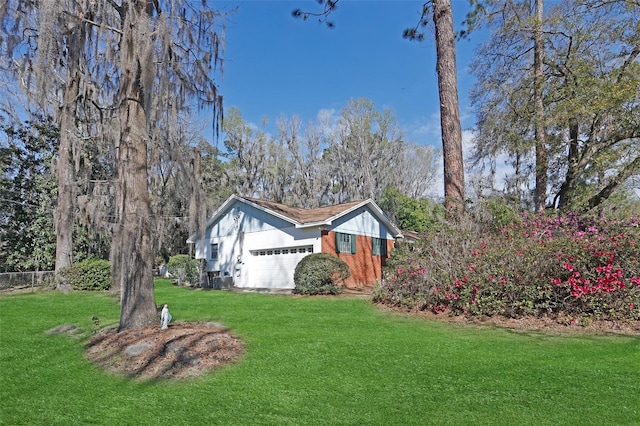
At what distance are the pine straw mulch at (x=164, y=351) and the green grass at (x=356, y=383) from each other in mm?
237

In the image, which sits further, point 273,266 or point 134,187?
point 273,266

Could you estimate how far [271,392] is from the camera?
13.9ft

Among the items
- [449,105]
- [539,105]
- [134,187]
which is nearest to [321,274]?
[449,105]

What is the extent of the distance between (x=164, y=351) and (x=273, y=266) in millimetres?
12071

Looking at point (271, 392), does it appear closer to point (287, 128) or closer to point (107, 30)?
point (107, 30)

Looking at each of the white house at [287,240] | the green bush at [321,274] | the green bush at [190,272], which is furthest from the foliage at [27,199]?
the green bush at [321,274]

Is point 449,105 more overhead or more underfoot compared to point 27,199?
more overhead

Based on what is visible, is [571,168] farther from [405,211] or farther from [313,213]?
[405,211]

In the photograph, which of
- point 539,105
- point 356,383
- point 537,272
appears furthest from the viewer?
point 539,105

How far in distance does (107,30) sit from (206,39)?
168cm

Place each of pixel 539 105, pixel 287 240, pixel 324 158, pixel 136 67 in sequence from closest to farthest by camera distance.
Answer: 1. pixel 136 67
2. pixel 539 105
3. pixel 287 240
4. pixel 324 158

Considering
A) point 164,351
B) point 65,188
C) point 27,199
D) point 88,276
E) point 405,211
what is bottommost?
point 164,351

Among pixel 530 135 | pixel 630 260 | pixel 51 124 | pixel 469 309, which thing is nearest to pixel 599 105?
pixel 530 135

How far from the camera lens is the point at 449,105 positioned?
10883 millimetres
